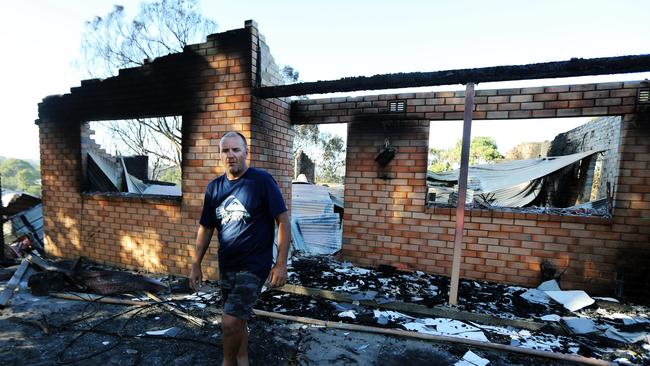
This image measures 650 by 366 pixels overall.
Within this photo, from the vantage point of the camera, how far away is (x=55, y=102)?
511 cm

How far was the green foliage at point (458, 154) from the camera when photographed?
28.6 meters

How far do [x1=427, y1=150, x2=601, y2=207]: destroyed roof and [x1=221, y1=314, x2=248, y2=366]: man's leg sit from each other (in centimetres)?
663

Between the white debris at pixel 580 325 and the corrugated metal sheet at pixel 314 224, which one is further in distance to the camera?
the corrugated metal sheet at pixel 314 224

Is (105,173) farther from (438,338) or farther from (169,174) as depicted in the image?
(169,174)

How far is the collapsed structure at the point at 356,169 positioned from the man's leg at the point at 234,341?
2.18m

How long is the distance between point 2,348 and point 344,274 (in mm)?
3698

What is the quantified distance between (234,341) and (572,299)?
398cm

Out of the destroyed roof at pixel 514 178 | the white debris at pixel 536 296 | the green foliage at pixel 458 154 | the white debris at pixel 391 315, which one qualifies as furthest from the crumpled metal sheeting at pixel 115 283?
the green foliage at pixel 458 154

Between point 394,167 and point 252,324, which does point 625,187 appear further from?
point 252,324

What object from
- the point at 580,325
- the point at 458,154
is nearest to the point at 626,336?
the point at 580,325

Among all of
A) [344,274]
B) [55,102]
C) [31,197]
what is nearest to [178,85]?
[55,102]

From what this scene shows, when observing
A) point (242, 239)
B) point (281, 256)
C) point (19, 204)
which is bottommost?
point (19, 204)

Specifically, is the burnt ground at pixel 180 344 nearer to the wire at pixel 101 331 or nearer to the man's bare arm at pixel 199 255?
the wire at pixel 101 331

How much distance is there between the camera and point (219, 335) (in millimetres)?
2887
